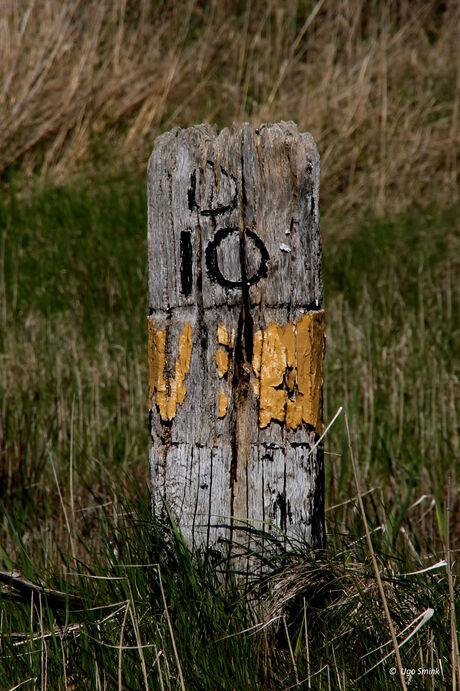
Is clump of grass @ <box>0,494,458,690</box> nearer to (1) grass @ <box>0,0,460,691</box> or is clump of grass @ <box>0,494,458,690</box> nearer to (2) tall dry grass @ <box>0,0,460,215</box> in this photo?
(1) grass @ <box>0,0,460,691</box>

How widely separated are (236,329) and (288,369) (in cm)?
15

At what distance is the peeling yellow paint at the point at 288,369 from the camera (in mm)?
1695

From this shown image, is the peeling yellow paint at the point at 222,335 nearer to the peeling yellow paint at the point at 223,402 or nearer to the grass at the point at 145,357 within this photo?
the peeling yellow paint at the point at 223,402

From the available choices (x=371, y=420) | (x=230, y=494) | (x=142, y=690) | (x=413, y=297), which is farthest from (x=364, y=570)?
(x=413, y=297)

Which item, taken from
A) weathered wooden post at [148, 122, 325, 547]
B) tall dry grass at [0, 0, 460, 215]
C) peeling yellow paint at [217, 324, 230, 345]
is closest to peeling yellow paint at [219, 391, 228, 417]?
weathered wooden post at [148, 122, 325, 547]

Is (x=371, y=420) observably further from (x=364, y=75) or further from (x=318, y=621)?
(x=364, y=75)

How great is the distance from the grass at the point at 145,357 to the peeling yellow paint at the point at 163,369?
284mm

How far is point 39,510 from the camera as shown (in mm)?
3012

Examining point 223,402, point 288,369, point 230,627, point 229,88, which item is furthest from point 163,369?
point 229,88

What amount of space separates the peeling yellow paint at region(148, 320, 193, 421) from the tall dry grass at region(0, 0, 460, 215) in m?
4.69

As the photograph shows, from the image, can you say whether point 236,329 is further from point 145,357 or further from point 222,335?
point 145,357

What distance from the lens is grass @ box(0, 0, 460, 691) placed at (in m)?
1.65

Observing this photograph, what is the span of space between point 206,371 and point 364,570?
60 cm

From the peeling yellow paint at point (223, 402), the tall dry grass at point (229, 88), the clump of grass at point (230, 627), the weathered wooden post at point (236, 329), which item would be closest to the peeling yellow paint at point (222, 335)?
the weathered wooden post at point (236, 329)
